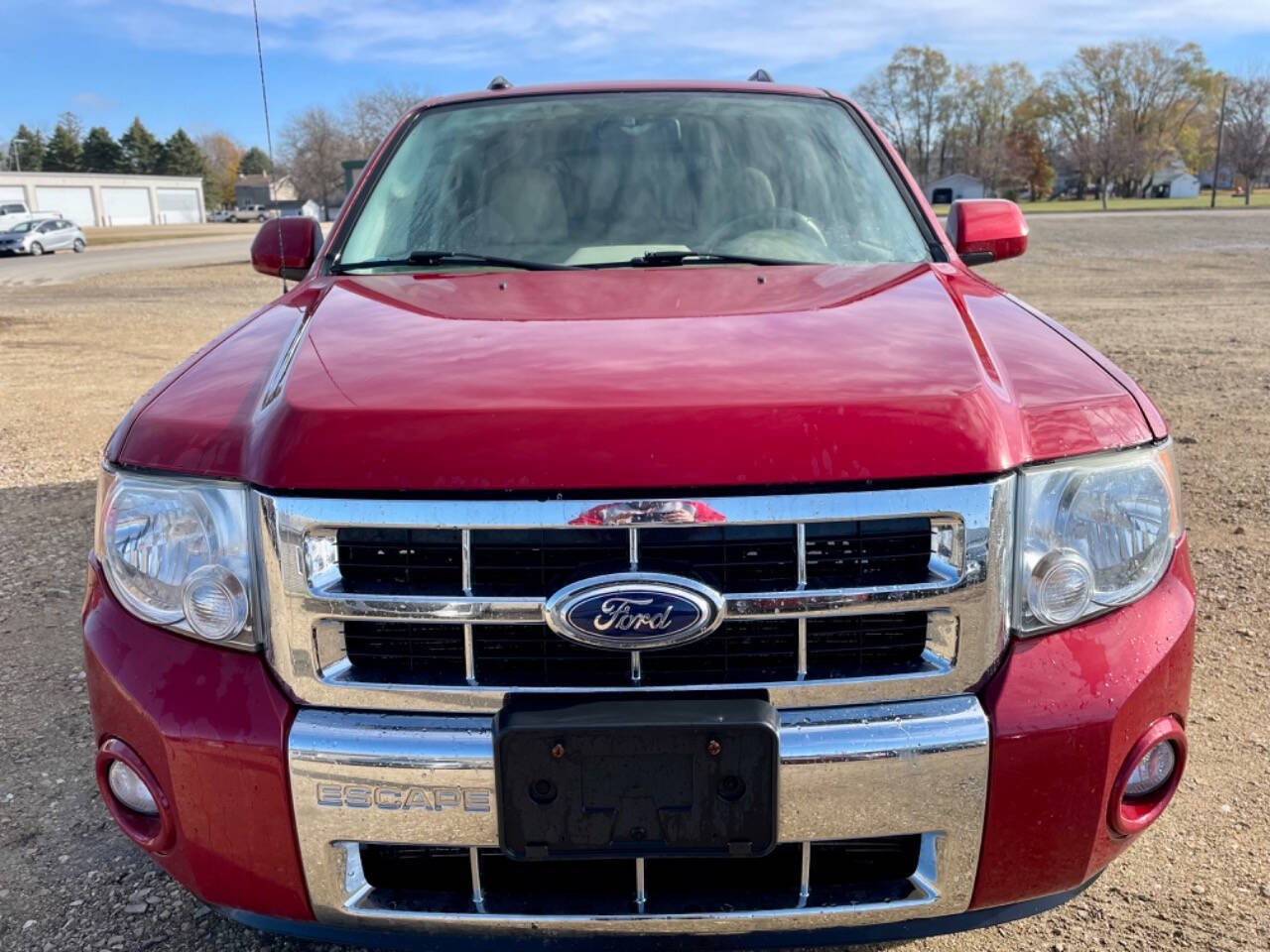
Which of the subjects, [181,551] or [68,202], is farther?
[68,202]

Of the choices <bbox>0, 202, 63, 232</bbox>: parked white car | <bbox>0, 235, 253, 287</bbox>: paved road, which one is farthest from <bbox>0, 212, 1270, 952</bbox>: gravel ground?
<bbox>0, 202, 63, 232</bbox>: parked white car

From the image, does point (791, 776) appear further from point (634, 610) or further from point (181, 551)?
point (181, 551)

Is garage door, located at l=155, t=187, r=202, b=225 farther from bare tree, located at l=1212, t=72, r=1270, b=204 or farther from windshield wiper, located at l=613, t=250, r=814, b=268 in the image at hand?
windshield wiper, located at l=613, t=250, r=814, b=268

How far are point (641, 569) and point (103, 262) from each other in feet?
115

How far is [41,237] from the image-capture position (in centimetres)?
3688

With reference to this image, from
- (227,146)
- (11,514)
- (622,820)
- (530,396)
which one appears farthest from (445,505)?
(227,146)

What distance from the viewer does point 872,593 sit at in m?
1.58

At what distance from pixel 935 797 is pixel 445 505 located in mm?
859

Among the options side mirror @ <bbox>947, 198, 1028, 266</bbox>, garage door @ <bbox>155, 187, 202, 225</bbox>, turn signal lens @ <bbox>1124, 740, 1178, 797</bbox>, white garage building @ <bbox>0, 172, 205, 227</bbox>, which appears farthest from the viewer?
garage door @ <bbox>155, 187, 202, 225</bbox>

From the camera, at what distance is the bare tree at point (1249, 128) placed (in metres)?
80.6

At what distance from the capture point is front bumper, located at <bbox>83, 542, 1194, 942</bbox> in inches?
61.9

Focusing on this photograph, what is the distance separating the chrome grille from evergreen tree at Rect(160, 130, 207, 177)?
126688mm

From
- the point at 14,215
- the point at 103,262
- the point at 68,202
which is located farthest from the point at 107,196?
the point at 103,262

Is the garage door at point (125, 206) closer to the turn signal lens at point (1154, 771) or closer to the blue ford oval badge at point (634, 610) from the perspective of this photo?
the blue ford oval badge at point (634, 610)
